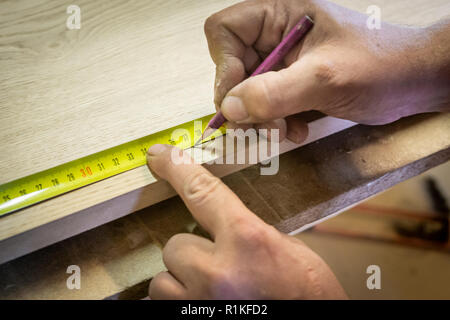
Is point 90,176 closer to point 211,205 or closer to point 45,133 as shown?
point 45,133

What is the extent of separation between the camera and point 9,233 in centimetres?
99

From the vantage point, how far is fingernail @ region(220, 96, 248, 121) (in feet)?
3.43

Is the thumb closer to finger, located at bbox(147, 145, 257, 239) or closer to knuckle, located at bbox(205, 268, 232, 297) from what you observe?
finger, located at bbox(147, 145, 257, 239)

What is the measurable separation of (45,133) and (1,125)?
156 millimetres

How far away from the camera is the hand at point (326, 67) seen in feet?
3.29

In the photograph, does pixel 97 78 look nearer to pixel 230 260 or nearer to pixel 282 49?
pixel 282 49

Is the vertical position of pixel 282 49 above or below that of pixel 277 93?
above

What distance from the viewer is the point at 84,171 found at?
1.11 metres

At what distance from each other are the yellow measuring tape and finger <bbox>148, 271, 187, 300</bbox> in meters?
0.35

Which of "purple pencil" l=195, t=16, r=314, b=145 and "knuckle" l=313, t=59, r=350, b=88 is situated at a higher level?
"purple pencil" l=195, t=16, r=314, b=145

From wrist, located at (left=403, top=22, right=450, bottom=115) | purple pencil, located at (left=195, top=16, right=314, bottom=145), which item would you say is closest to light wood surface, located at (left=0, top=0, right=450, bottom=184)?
purple pencil, located at (left=195, top=16, right=314, bottom=145)

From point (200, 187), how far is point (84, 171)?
384mm

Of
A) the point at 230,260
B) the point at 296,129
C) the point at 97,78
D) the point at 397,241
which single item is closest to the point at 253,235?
the point at 230,260
